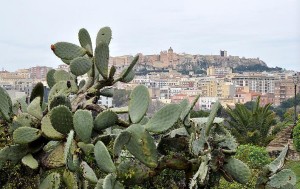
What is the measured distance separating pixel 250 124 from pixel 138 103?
1224 centimetres

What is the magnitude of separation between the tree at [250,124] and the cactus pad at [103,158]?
39.9ft

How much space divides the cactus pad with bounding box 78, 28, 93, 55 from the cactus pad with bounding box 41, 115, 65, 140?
2.23ft

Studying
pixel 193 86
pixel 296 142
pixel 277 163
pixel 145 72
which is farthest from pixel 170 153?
pixel 145 72

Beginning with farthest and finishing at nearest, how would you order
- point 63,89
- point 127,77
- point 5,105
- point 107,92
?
point 107,92
point 127,77
point 63,89
point 5,105

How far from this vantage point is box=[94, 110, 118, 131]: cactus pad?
3131mm

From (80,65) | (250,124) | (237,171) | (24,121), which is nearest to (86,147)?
(24,121)

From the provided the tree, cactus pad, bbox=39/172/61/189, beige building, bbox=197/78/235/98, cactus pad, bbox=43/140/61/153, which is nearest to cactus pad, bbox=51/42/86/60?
cactus pad, bbox=43/140/61/153

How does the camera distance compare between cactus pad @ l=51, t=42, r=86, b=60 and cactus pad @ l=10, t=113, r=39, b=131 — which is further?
cactus pad @ l=51, t=42, r=86, b=60

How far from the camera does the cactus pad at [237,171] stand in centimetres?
329

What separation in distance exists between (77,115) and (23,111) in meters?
0.71

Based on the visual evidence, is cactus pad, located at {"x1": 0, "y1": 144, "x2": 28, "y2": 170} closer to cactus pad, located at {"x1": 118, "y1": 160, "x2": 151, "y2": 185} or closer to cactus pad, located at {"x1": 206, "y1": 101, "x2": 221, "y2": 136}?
cactus pad, located at {"x1": 118, "y1": 160, "x2": 151, "y2": 185}

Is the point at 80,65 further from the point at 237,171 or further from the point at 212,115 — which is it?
the point at 237,171

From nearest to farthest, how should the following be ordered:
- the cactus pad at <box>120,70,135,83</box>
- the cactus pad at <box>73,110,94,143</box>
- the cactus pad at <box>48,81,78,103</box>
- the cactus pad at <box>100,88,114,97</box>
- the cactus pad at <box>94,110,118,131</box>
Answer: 1. the cactus pad at <box>73,110,94,143</box>
2. the cactus pad at <box>94,110,118,131</box>
3. the cactus pad at <box>48,81,78,103</box>
4. the cactus pad at <box>120,70,135,83</box>
5. the cactus pad at <box>100,88,114,97</box>

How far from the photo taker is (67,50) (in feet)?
11.9
